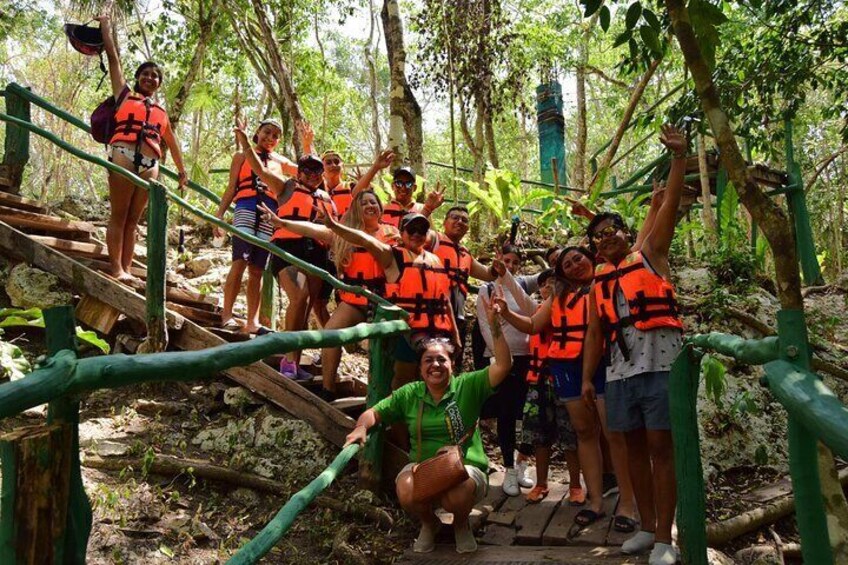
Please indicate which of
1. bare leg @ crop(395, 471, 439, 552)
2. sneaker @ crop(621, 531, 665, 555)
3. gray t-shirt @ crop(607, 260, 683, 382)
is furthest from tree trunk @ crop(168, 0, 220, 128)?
sneaker @ crop(621, 531, 665, 555)

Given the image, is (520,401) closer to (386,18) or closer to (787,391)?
(787,391)

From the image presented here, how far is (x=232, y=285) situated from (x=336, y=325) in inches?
52.6

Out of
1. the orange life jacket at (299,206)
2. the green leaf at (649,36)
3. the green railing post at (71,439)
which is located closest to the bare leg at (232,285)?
the orange life jacket at (299,206)

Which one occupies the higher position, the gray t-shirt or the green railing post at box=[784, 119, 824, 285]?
the green railing post at box=[784, 119, 824, 285]

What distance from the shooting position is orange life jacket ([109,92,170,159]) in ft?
20.1

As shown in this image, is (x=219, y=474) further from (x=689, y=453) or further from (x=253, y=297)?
(x=689, y=453)

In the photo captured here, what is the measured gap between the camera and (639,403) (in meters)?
4.01

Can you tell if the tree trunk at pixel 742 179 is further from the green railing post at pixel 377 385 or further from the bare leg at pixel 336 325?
the bare leg at pixel 336 325

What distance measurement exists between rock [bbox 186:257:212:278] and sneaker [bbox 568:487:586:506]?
6.49 metres

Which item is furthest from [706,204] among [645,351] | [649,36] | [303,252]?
[649,36]

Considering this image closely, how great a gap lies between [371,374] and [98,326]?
9.10 feet

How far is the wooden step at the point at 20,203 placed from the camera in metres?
7.22

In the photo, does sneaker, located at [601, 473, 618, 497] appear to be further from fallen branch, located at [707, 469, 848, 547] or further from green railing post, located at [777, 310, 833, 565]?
green railing post, located at [777, 310, 833, 565]

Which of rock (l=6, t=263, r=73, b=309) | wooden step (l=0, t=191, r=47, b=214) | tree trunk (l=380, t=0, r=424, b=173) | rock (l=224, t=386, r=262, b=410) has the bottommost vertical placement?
rock (l=224, t=386, r=262, b=410)
